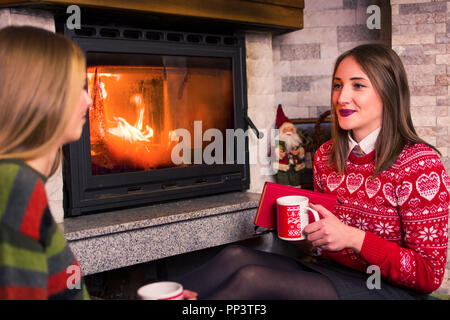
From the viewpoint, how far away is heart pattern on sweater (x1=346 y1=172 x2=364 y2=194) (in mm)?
1316

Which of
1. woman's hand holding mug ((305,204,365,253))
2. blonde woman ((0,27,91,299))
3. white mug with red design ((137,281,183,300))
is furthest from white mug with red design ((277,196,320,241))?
blonde woman ((0,27,91,299))

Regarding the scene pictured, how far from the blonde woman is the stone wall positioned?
166 centimetres

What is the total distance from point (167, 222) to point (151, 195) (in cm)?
23

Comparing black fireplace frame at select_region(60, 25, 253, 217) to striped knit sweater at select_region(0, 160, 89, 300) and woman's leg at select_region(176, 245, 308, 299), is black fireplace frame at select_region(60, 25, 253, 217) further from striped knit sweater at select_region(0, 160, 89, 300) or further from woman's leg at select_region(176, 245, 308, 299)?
striped knit sweater at select_region(0, 160, 89, 300)

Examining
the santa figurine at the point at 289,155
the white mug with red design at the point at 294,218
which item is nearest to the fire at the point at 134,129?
the santa figurine at the point at 289,155

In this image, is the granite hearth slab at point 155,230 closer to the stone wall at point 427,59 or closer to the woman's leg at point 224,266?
the woman's leg at point 224,266

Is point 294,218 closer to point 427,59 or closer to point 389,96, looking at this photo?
point 389,96

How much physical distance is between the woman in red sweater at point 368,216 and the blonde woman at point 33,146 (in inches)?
14.9

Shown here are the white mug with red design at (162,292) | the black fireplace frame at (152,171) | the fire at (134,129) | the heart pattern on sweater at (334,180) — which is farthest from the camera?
the fire at (134,129)

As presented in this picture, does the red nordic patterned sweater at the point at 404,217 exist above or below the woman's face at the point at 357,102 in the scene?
below

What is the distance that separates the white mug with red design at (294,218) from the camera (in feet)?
3.87

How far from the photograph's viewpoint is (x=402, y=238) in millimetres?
1236

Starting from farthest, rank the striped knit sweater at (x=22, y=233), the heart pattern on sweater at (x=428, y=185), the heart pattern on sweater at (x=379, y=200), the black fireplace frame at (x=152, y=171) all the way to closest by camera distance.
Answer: the black fireplace frame at (x=152, y=171) < the heart pattern on sweater at (x=379, y=200) < the heart pattern on sweater at (x=428, y=185) < the striped knit sweater at (x=22, y=233)
